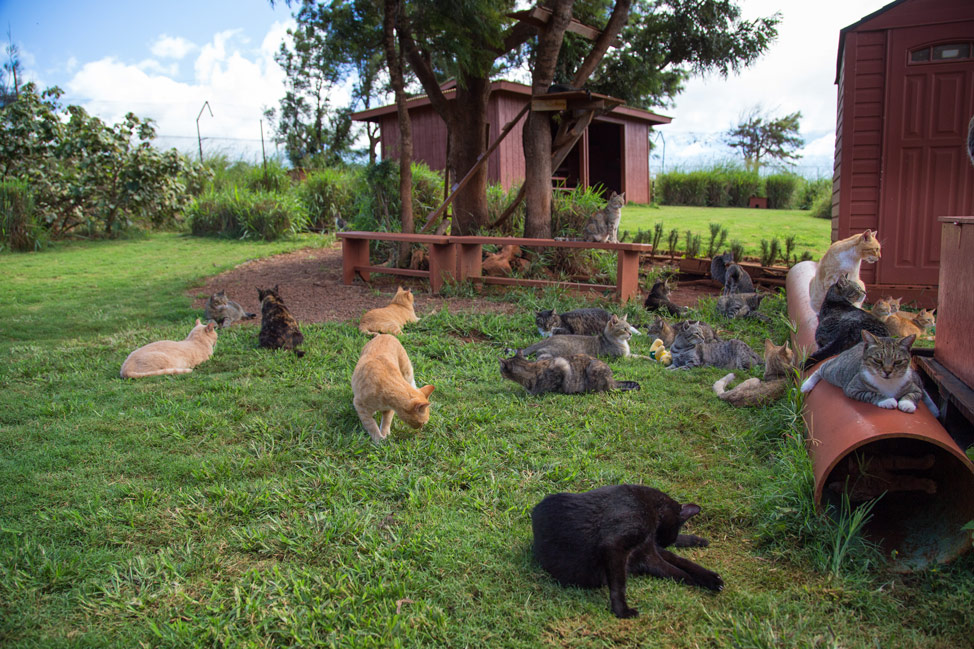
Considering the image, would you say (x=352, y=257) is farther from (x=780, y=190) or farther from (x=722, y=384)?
(x=780, y=190)

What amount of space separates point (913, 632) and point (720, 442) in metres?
1.77

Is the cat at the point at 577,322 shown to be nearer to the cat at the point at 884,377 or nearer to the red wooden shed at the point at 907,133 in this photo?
the cat at the point at 884,377

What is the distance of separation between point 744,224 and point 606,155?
7961mm

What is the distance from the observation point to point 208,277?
10.8 metres

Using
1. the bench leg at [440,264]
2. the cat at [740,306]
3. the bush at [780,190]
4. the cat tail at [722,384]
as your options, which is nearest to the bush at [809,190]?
the bush at [780,190]

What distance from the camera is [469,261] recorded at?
9344 mm

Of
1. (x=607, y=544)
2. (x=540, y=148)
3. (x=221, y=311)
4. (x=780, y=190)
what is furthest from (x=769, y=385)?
(x=780, y=190)

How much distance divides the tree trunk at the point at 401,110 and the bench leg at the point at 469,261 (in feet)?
4.51

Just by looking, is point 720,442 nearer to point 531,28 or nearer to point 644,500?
point 644,500

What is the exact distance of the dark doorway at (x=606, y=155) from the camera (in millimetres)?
23188

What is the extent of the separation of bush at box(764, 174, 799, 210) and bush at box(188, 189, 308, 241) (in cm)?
1733

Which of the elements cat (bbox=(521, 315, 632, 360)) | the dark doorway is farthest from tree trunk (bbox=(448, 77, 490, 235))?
the dark doorway

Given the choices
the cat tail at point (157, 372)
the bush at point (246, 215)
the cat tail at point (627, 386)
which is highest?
the bush at point (246, 215)

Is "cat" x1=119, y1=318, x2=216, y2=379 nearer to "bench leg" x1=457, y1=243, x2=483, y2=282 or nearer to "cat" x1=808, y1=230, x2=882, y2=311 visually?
"bench leg" x1=457, y1=243, x2=483, y2=282
